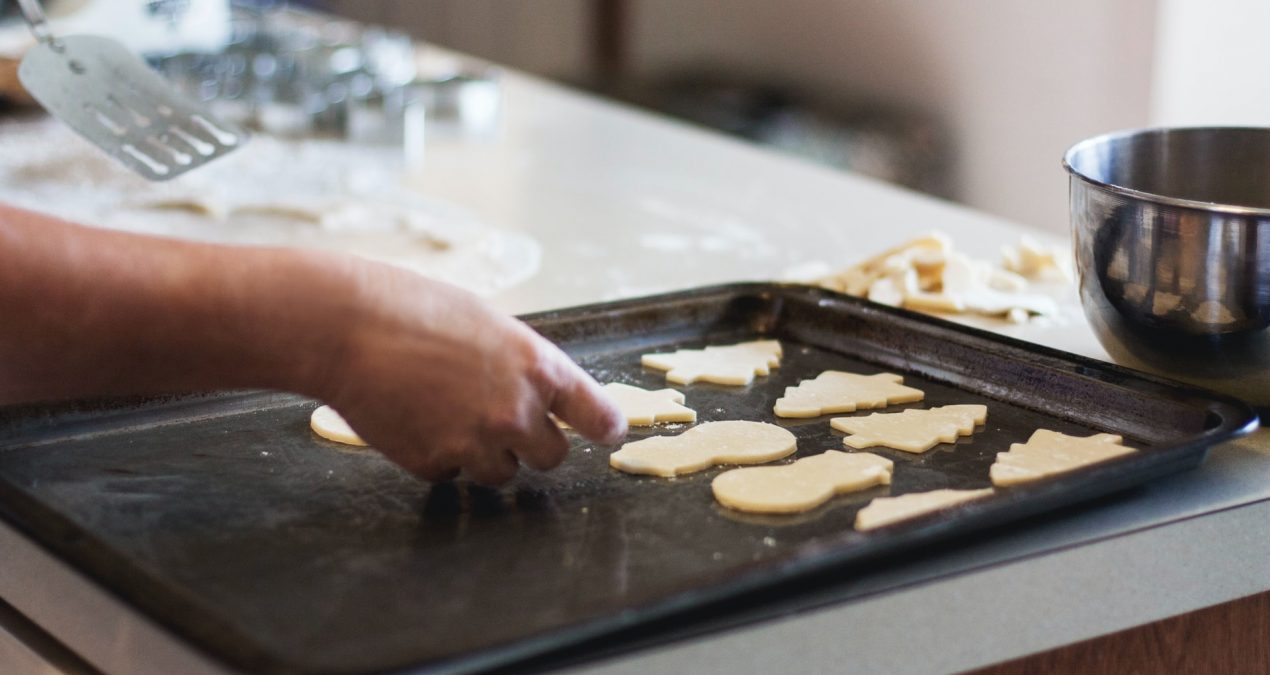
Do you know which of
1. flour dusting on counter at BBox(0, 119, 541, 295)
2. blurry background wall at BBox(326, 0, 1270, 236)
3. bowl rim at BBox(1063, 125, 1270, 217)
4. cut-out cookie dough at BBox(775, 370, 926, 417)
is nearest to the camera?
bowl rim at BBox(1063, 125, 1270, 217)

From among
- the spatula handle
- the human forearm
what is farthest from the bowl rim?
the spatula handle

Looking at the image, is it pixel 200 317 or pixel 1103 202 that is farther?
pixel 1103 202

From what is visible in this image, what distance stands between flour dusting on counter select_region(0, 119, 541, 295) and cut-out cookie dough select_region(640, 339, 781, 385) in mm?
346

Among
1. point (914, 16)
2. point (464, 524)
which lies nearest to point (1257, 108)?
point (914, 16)

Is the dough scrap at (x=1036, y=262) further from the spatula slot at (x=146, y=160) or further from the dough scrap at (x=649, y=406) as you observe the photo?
the spatula slot at (x=146, y=160)

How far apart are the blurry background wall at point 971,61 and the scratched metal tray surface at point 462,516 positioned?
1.96 metres

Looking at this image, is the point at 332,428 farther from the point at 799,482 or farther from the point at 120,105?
the point at 120,105

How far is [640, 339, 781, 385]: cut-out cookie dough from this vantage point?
3.67 feet

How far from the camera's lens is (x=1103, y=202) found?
3.34ft

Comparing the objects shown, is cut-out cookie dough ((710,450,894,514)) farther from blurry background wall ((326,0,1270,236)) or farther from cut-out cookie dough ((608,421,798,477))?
blurry background wall ((326,0,1270,236))

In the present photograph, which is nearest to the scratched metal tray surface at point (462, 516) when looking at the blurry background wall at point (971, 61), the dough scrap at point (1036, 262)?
the dough scrap at point (1036, 262)

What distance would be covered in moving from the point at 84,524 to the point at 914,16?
3.00 meters

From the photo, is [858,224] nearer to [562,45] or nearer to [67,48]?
[67,48]

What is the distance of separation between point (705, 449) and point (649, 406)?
103 millimetres
